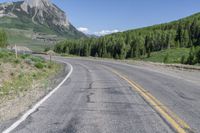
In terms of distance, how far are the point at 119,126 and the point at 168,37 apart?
146 metres

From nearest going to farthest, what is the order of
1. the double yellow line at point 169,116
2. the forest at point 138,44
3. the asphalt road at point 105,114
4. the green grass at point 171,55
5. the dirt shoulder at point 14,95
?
the asphalt road at point 105,114, the double yellow line at point 169,116, the dirt shoulder at point 14,95, the green grass at point 171,55, the forest at point 138,44

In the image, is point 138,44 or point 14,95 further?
point 138,44

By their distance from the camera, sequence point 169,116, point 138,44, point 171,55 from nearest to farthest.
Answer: point 169,116 < point 171,55 < point 138,44

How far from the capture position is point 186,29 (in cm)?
15412

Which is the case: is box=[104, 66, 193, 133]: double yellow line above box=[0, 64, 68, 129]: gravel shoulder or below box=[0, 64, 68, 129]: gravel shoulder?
above

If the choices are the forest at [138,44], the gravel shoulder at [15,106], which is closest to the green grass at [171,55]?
the forest at [138,44]

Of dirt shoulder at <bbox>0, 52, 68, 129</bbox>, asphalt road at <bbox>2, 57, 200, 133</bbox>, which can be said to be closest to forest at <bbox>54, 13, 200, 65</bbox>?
dirt shoulder at <bbox>0, 52, 68, 129</bbox>

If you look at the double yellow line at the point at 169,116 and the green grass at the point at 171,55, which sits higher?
the double yellow line at the point at 169,116

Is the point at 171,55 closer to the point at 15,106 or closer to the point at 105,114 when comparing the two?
the point at 15,106

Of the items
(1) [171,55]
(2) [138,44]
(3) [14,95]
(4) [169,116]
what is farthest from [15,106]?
(2) [138,44]

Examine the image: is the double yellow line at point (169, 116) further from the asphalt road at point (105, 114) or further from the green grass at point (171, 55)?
the green grass at point (171, 55)

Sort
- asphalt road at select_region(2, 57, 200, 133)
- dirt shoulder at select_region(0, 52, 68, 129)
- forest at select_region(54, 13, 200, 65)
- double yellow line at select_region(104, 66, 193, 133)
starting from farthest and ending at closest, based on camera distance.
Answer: forest at select_region(54, 13, 200, 65), dirt shoulder at select_region(0, 52, 68, 129), double yellow line at select_region(104, 66, 193, 133), asphalt road at select_region(2, 57, 200, 133)

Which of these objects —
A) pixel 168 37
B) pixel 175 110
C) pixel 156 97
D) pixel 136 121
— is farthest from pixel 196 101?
pixel 168 37

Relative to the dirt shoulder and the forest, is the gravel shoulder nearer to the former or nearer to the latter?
the dirt shoulder
